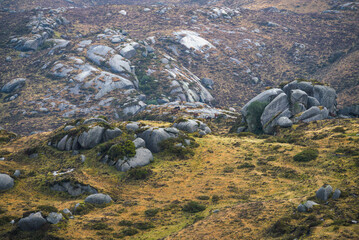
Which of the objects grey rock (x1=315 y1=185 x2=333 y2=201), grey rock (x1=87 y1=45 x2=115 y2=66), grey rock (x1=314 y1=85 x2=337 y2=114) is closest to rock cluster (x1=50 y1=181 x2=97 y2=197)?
grey rock (x1=315 y1=185 x2=333 y2=201)

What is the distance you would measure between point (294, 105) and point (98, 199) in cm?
3541

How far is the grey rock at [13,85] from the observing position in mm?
84375

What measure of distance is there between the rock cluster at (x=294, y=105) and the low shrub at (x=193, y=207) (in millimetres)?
25819

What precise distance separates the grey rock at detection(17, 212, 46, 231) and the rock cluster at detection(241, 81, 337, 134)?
120ft

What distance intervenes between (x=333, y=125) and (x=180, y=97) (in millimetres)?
56431

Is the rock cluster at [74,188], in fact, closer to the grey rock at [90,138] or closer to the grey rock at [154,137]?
the grey rock at [90,138]

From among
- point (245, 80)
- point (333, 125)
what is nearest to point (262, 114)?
point (333, 125)

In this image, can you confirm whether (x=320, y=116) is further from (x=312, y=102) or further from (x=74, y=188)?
(x=74, y=188)

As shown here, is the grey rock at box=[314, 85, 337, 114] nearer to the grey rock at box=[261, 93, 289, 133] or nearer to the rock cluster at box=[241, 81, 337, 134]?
the rock cluster at box=[241, 81, 337, 134]

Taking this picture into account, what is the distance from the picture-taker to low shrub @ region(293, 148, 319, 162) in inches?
1175

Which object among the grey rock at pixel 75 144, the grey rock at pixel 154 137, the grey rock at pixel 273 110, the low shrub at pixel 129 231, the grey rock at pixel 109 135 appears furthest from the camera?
the grey rock at pixel 273 110

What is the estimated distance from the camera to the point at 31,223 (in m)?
19.9

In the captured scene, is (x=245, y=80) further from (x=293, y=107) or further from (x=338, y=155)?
(x=338, y=155)

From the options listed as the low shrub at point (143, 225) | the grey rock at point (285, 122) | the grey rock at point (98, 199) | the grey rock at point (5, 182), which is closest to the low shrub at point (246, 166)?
the grey rock at point (285, 122)
